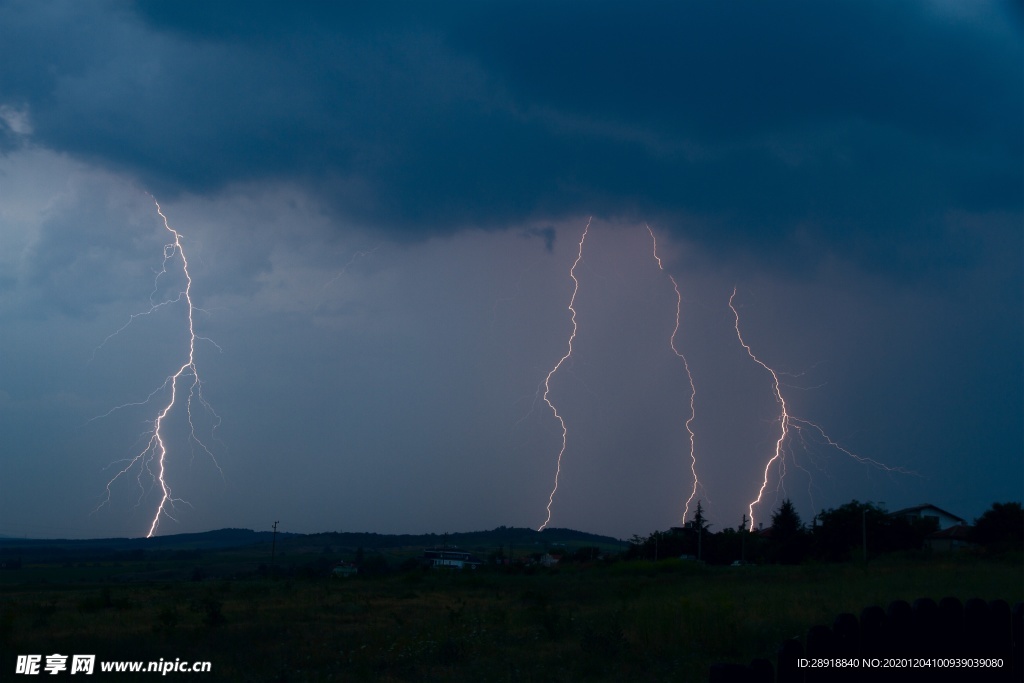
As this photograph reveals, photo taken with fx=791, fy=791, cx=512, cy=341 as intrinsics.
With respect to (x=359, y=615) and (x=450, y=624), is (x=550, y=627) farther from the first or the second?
(x=359, y=615)

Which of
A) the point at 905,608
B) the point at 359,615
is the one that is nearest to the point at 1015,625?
the point at 905,608

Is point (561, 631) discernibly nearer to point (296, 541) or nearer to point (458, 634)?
point (458, 634)

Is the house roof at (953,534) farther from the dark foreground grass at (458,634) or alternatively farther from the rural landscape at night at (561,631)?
the dark foreground grass at (458,634)

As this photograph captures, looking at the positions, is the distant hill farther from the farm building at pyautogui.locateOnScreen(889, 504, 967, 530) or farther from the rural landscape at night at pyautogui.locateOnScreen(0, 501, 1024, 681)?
the rural landscape at night at pyautogui.locateOnScreen(0, 501, 1024, 681)

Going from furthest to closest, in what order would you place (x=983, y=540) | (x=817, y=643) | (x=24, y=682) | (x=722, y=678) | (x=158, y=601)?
(x=983, y=540), (x=158, y=601), (x=24, y=682), (x=817, y=643), (x=722, y=678)

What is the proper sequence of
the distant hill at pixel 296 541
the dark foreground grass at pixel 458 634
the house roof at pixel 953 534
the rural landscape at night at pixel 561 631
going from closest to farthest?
1. the rural landscape at night at pixel 561 631
2. the dark foreground grass at pixel 458 634
3. the house roof at pixel 953 534
4. the distant hill at pixel 296 541

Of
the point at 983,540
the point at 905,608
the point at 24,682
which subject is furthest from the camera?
the point at 983,540

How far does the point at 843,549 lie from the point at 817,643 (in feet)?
195

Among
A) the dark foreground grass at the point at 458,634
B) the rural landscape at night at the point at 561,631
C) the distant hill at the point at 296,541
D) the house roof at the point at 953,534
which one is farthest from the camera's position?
the distant hill at the point at 296,541

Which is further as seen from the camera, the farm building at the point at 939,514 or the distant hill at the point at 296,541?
the distant hill at the point at 296,541

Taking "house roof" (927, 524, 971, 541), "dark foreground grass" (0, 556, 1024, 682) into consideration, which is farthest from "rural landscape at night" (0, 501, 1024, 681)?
"house roof" (927, 524, 971, 541)

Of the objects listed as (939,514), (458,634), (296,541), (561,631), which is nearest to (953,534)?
(939,514)

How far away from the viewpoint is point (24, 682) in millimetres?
9633

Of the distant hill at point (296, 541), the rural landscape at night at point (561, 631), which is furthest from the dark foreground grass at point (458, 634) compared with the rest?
the distant hill at point (296, 541)
